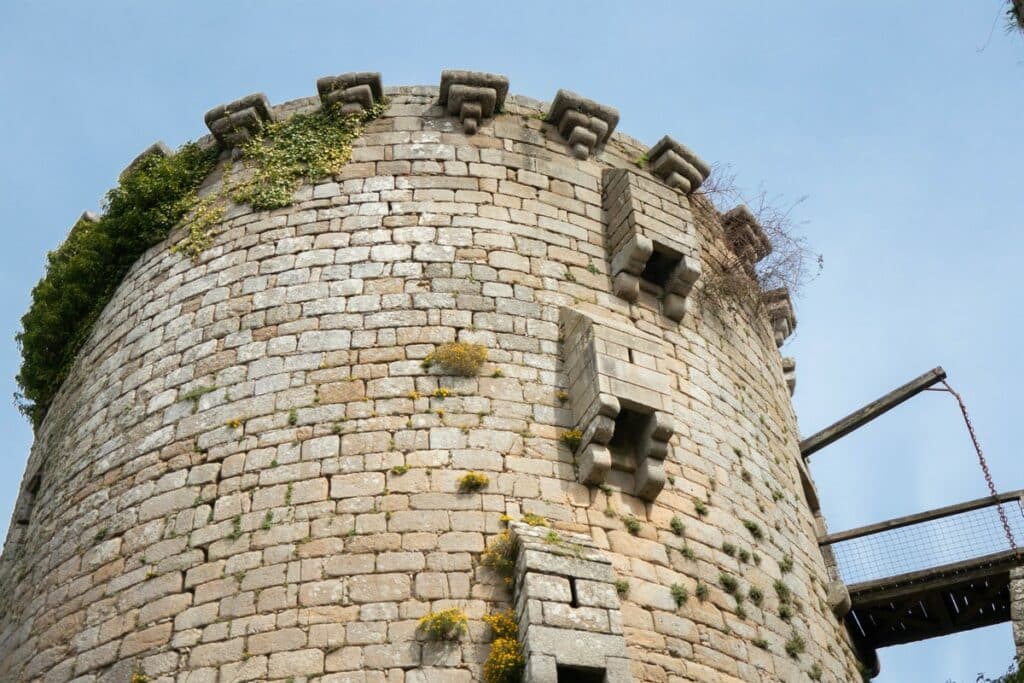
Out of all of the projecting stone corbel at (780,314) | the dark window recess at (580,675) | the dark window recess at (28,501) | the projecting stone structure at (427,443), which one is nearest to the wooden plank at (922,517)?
the projecting stone structure at (427,443)

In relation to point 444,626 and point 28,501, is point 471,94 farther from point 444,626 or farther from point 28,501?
point 28,501

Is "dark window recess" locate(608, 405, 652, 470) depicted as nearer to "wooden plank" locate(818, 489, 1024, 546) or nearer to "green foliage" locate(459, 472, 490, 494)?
"green foliage" locate(459, 472, 490, 494)

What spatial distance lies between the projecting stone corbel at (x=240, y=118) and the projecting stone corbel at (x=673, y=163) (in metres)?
3.60

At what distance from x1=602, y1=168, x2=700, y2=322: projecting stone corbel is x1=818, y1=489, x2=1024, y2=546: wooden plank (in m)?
2.77

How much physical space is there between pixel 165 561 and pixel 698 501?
12.7 feet

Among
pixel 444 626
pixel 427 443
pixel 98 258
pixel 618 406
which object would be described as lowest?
pixel 444 626

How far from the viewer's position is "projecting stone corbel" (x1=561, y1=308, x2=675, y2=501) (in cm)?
869

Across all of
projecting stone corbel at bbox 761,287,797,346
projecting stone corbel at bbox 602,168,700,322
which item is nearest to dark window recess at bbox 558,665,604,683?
projecting stone corbel at bbox 602,168,700,322

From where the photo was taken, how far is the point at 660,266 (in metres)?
10.7

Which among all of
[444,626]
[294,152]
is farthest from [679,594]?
[294,152]

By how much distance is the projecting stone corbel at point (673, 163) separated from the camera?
11.5 metres

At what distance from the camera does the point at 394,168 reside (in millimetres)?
10469

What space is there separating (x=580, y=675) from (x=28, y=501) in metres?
6.19

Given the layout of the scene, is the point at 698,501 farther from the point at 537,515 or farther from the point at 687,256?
the point at 687,256
